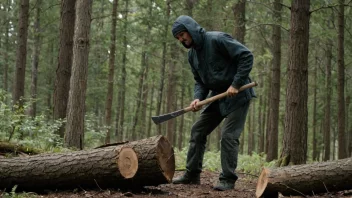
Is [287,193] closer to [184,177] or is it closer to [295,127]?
[184,177]

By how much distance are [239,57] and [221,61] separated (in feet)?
1.04

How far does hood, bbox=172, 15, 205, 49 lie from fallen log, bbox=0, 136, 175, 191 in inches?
58.3

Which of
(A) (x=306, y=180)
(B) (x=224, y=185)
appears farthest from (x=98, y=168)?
(A) (x=306, y=180)

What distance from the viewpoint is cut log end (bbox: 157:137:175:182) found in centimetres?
505

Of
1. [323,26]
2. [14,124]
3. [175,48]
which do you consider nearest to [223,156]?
[14,124]

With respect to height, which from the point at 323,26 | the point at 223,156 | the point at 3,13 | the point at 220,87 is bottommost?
the point at 223,156

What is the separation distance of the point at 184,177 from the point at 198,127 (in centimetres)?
83

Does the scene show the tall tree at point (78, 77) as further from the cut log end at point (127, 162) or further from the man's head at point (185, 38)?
the cut log end at point (127, 162)

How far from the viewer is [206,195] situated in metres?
5.37

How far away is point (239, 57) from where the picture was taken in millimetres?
5551

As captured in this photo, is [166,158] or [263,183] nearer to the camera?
[263,183]

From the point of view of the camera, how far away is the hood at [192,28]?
5484 mm

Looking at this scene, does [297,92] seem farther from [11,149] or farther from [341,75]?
[341,75]

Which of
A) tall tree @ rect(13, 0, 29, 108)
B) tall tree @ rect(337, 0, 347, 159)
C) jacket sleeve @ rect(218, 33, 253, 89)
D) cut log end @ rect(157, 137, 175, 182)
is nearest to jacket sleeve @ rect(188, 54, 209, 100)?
Result: jacket sleeve @ rect(218, 33, 253, 89)
